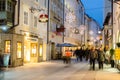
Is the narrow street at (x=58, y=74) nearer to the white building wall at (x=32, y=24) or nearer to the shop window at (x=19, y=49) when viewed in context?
the shop window at (x=19, y=49)

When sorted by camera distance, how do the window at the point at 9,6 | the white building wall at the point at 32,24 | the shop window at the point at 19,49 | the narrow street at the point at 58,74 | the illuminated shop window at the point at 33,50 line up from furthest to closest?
the illuminated shop window at the point at 33,50
the white building wall at the point at 32,24
the shop window at the point at 19,49
the window at the point at 9,6
the narrow street at the point at 58,74

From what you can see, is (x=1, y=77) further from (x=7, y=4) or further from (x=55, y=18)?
(x=55, y=18)

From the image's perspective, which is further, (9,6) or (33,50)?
(33,50)

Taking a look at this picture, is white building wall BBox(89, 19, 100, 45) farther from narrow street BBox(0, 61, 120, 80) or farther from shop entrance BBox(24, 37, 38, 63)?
narrow street BBox(0, 61, 120, 80)

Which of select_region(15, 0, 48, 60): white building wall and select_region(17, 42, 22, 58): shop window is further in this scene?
select_region(15, 0, 48, 60): white building wall

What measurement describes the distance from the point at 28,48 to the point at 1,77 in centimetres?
2304

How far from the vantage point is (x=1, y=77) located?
1780 cm

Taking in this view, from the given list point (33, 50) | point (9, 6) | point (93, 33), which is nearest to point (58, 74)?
point (9, 6)

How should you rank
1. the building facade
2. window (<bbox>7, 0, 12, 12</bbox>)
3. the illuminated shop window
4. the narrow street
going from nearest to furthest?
the narrow street < window (<bbox>7, 0, 12, 12</bbox>) < the building facade < the illuminated shop window

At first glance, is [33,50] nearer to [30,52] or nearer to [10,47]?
[30,52]

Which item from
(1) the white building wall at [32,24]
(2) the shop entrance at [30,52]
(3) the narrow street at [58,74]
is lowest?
(3) the narrow street at [58,74]

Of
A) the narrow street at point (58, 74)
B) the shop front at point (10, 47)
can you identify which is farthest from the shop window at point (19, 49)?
the narrow street at point (58, 74)

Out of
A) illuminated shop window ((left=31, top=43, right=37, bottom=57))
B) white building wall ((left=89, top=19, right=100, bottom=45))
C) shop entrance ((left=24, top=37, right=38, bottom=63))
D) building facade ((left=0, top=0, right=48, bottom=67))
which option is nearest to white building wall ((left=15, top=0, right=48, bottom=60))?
building facade ((left=0, top=0, right=48, bottom=67))

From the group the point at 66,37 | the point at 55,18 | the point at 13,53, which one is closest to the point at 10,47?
the point at 13,53
